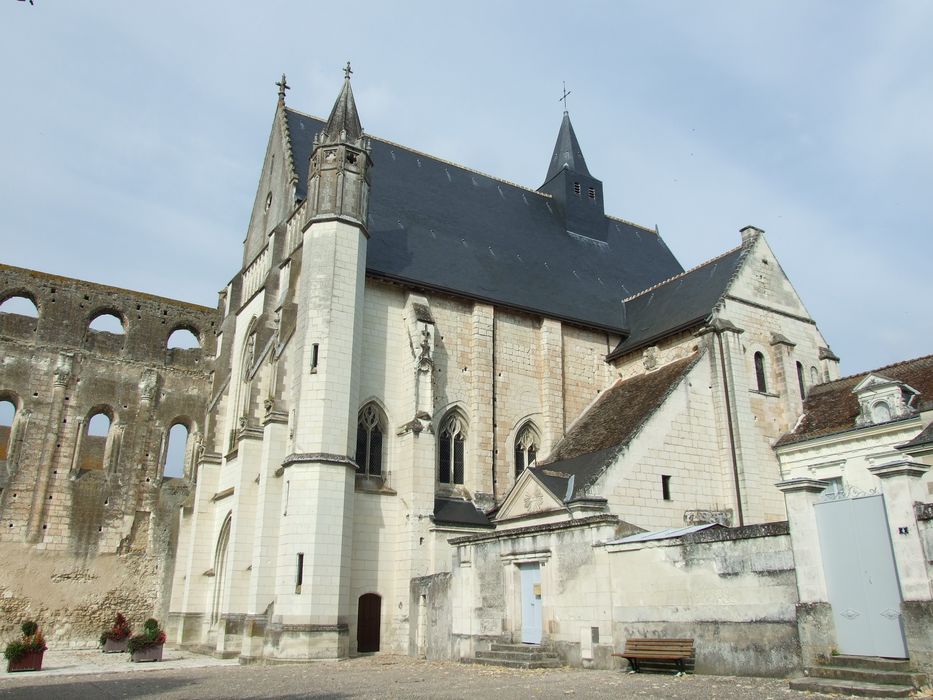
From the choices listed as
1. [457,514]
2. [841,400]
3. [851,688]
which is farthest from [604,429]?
[851,688]

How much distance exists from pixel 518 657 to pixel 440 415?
8.05 meters

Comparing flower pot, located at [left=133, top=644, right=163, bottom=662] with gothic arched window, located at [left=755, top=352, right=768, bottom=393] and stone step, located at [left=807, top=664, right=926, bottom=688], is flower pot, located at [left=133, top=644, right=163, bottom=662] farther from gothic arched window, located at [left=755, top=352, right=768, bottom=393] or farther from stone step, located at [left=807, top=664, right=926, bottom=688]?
gothic arched window, located at [left=755, top=352, right=768, bottom=393]

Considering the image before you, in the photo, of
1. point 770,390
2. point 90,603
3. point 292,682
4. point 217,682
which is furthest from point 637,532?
point 90,603

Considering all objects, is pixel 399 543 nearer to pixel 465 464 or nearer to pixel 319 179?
pixel 465 464

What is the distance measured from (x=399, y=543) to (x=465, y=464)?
298 cm

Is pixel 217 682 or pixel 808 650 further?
pixel 217 682

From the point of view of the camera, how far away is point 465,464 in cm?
1945

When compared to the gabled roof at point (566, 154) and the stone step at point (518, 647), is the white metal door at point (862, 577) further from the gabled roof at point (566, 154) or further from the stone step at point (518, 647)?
the gabled roof at point (566, 154)

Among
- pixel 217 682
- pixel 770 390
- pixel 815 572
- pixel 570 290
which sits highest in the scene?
pixel 570 290

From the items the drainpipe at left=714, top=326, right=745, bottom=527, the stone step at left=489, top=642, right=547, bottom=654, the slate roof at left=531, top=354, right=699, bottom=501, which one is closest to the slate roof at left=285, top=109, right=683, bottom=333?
the slate roof at left=531, top=354, right=699, bottom=501

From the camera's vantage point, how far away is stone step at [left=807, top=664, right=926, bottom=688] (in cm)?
747

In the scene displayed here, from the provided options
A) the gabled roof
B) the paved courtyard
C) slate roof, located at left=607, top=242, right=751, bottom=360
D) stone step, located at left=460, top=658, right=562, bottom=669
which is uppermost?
the gabled roof

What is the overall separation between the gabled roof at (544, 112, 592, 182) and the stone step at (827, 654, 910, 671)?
22877 millimetres

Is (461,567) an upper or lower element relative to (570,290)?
lower
